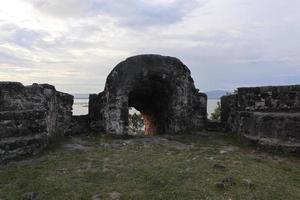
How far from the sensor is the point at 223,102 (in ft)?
49.6

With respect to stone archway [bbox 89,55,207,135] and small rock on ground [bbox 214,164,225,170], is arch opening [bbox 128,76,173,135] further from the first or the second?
small rock on ground [bbox 214,164,225,170]

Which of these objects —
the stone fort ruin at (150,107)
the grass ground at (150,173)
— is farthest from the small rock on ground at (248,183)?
the stone fort ruin at (150,107)

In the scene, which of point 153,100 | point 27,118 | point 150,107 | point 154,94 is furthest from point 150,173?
point 150,107

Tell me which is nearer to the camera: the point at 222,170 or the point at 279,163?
the point at 222,170

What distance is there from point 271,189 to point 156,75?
23.5 feet

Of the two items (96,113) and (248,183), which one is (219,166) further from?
(96,113)

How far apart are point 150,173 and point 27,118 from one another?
12.8ft

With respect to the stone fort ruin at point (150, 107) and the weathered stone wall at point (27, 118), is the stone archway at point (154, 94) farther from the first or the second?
the weathered stone wall at point (27, 118)

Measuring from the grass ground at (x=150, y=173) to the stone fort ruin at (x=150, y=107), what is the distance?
66 centimetres

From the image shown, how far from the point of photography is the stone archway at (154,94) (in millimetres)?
13203

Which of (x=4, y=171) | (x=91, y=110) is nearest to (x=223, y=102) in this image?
(x=91, y=110)

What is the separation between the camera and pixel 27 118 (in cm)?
1027

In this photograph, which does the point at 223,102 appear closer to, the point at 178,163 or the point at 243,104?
the point at 243,104

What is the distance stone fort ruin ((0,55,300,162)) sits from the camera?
33.8ft
